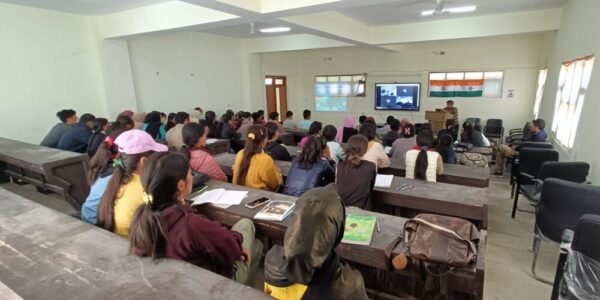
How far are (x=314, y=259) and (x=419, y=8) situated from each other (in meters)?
4.90

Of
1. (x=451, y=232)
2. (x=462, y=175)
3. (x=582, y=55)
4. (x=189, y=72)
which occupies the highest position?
(x=189, y=72)

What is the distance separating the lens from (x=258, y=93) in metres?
8.58

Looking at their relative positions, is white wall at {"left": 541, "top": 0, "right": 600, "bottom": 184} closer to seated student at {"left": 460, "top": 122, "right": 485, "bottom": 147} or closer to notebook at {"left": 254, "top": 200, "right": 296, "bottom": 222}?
seated student at {"left": 460, "top": 122, "right": 485, "bottom": 147}

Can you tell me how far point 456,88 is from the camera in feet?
26.2

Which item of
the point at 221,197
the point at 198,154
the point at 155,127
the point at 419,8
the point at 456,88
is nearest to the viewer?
the point at 221,197

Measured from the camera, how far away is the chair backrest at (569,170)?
2.63 meters

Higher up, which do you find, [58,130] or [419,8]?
[419,8]

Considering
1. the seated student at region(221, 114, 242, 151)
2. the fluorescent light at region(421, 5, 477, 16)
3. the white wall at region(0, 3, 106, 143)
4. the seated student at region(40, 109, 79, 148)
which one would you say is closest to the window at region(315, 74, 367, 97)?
the fluorescent light at region(421, 5, 477, 16)

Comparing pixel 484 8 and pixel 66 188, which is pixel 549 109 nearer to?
pixel 484 8

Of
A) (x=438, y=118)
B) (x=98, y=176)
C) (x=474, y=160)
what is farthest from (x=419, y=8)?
(x=98, y=176)

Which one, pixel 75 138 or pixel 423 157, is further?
pixel 75 138

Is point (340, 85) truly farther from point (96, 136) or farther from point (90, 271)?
point (90, 271)

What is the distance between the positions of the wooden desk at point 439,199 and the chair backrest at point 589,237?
45cm

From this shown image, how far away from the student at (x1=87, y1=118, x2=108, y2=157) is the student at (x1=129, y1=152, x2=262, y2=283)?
2915 millimetres
